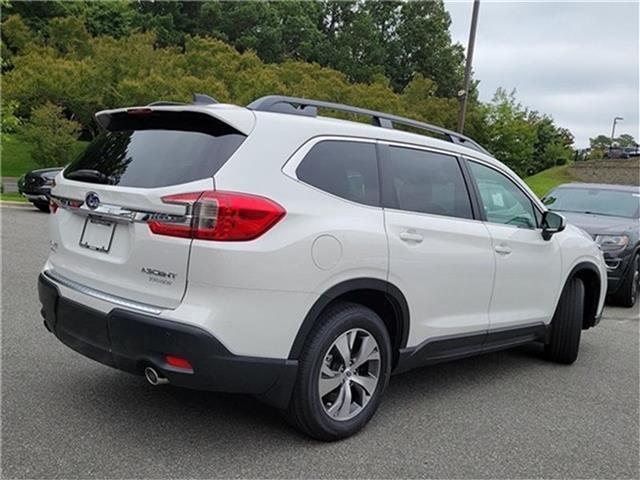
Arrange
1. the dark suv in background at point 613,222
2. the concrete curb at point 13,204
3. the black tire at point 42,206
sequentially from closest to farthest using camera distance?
the dark suv in background at point 613,222
the black tire at point 42,206
the concrete curb at point 13,204

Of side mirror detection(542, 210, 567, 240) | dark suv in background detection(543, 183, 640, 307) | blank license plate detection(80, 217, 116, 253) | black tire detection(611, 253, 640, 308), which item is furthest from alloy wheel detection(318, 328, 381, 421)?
black tire detection(611, 253, 640, 308)

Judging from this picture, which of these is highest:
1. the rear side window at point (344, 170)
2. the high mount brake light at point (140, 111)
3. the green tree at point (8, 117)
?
the green tree at point (8, 117)

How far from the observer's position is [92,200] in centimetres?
322

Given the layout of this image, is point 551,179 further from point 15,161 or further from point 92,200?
point 92,200

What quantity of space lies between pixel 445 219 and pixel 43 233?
9328 millimetres

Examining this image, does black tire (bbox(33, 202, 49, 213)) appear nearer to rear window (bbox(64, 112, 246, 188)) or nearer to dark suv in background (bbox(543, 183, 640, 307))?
dark suv in background (bbox(543, 183, 640, 307))

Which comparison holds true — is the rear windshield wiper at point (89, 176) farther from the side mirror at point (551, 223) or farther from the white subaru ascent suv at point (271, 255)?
the side mirror at point (551, 223)

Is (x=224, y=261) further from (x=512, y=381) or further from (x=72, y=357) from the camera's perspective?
(x=512, y=381)

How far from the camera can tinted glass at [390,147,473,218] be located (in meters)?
3.70

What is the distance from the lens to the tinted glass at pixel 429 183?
3695mm

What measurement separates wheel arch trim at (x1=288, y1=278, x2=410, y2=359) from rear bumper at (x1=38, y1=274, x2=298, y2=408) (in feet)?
0.43

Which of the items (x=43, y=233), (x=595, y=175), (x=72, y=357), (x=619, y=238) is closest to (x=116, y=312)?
(x=72, y=357)

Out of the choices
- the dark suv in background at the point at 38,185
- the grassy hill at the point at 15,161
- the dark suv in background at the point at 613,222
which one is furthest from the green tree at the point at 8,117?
the dark suv in background at the point at 613,222

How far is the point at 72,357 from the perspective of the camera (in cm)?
440
